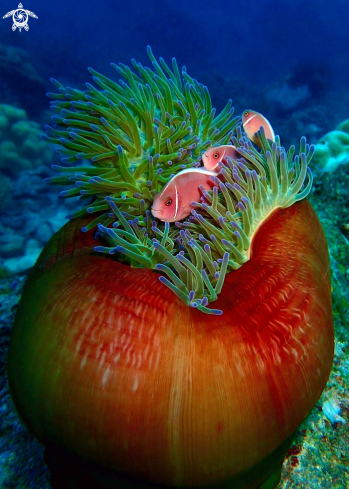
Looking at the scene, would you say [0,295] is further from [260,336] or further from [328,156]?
[328,156]

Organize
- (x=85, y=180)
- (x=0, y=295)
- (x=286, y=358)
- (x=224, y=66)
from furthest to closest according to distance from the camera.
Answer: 1. (x=224, y=66)
2. (x=0, y=295)
3. (x=85, y=180)
4. (x=286, y=358)

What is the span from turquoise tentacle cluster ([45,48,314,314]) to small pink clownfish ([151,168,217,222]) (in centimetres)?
5

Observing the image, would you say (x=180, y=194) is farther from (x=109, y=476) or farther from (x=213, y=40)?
(x=213, y=40)

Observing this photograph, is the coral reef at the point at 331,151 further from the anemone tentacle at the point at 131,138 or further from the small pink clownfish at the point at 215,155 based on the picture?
the small pink clownfish at the point at 215,155

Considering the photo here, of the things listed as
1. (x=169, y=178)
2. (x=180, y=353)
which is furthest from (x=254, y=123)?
(x=180, y=353)

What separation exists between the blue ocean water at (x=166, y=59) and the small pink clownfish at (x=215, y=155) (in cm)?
118

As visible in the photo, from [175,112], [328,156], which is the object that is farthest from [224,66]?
[175,112]

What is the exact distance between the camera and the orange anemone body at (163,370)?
870 millimetres

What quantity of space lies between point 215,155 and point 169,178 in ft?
0.72

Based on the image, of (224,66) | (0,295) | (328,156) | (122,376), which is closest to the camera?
(122,376)

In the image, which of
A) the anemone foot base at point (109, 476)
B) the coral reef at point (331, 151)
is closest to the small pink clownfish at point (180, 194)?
the anemone foot base at point (109, 476)

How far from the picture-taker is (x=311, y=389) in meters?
1.02

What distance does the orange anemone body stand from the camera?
2.85 feet

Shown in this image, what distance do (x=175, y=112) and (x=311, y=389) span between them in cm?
145
